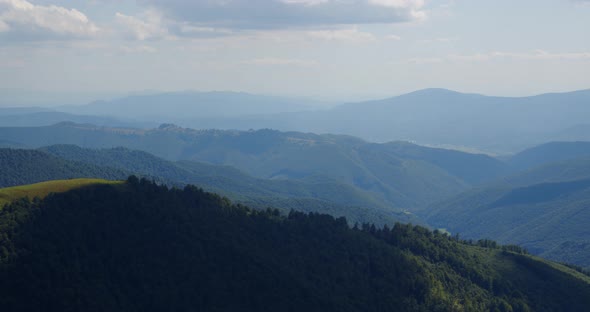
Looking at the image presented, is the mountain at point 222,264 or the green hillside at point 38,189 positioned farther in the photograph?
the green hillside at point 38,189

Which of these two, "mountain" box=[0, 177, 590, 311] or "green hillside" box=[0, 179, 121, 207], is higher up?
"green hillside" box=[0, 179, 121, 207]

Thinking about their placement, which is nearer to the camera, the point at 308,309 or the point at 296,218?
the point at 308,309

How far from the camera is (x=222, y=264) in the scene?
105 m

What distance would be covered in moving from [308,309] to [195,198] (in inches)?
1499

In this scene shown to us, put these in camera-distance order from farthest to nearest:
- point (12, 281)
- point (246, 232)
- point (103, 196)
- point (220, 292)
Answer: point (246, 232) < point (103, 196) < point (220, 292) < point (12, 281)

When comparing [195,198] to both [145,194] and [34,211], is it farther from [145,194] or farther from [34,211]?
[34,211]

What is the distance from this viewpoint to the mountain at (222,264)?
9056 cm

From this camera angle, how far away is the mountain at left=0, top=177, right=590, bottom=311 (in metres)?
90.6

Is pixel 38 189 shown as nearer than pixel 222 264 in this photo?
No

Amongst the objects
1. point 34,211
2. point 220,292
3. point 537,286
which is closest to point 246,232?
point 220,292

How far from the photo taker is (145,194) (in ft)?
385

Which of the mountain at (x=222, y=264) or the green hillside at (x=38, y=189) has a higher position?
the green hillside at (x=38, y=189)

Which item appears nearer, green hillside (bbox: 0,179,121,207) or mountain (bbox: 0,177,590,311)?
mountain (bbox: 0,177,590,311)

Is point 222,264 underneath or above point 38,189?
underneath
